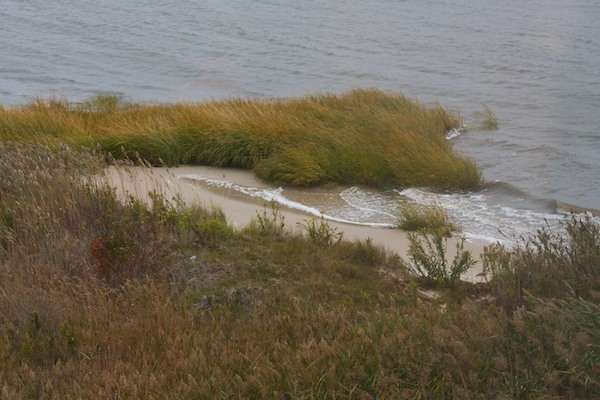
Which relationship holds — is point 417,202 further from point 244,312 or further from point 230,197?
point 244,312

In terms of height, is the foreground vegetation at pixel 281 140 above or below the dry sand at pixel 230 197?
above

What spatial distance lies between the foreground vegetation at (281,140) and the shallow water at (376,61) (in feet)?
2.43

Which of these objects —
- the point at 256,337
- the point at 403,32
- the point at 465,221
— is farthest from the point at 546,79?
the point at 256,337

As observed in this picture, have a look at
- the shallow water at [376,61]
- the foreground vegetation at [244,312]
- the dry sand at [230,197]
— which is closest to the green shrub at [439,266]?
the foreground vegetation at [244,312]

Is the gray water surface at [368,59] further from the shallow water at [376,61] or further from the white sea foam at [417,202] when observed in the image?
the white sea foam at [417,202]

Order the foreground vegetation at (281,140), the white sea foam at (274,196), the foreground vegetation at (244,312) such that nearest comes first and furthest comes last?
the foreground vegetation at (244,312), the white sea foam at (274,196), the foreground vegetation at (281,140)

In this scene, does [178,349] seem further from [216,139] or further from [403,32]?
[403,32]

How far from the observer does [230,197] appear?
37.8 feet

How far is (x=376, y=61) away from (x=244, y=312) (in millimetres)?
20374

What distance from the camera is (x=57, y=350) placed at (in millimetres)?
4977

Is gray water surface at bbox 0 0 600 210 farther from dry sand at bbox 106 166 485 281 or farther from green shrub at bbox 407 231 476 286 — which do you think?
green shrub at bbox 407 231 476 286

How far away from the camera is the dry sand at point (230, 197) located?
923cm

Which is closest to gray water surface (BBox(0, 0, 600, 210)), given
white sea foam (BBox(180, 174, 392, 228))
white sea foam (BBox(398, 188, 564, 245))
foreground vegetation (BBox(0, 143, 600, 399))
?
white sea foam (BBox(398, 188, 564, 245))

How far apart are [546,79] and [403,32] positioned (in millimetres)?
8683
